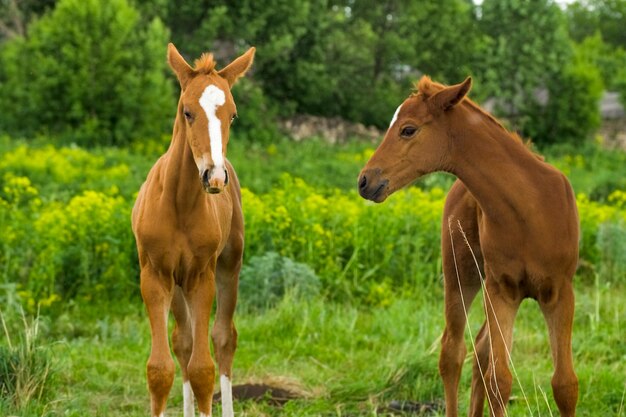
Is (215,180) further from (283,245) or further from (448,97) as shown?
(283,245)

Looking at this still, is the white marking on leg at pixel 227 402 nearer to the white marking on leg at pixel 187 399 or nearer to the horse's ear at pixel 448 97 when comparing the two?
the white marking on leg at pixel 187 399

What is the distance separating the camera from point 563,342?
464cm

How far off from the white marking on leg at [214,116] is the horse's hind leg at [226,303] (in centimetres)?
135

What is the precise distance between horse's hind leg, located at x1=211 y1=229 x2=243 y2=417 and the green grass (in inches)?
21.1

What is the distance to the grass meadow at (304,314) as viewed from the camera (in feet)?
20.6

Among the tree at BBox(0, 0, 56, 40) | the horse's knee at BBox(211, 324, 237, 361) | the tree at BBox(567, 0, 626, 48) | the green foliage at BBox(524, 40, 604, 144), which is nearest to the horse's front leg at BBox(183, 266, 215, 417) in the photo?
the horse's knee at BBox(211, 324, 237, 361)

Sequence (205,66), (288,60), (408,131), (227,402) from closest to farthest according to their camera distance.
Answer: (205,66) < (408,131) < (227,402) < (288,60)

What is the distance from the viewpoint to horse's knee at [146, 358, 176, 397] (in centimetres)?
467

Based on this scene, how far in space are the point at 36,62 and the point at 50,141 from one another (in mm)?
1827

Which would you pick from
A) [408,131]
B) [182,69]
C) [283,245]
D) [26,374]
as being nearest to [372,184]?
[408,131]

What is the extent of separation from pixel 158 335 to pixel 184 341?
2.47ft

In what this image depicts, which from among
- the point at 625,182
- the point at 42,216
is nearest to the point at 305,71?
the point at 625,182

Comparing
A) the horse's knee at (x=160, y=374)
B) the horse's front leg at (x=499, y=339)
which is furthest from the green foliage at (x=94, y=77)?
the horse's front leg at (x=499, y=339)

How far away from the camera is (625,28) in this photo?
58719 mm
